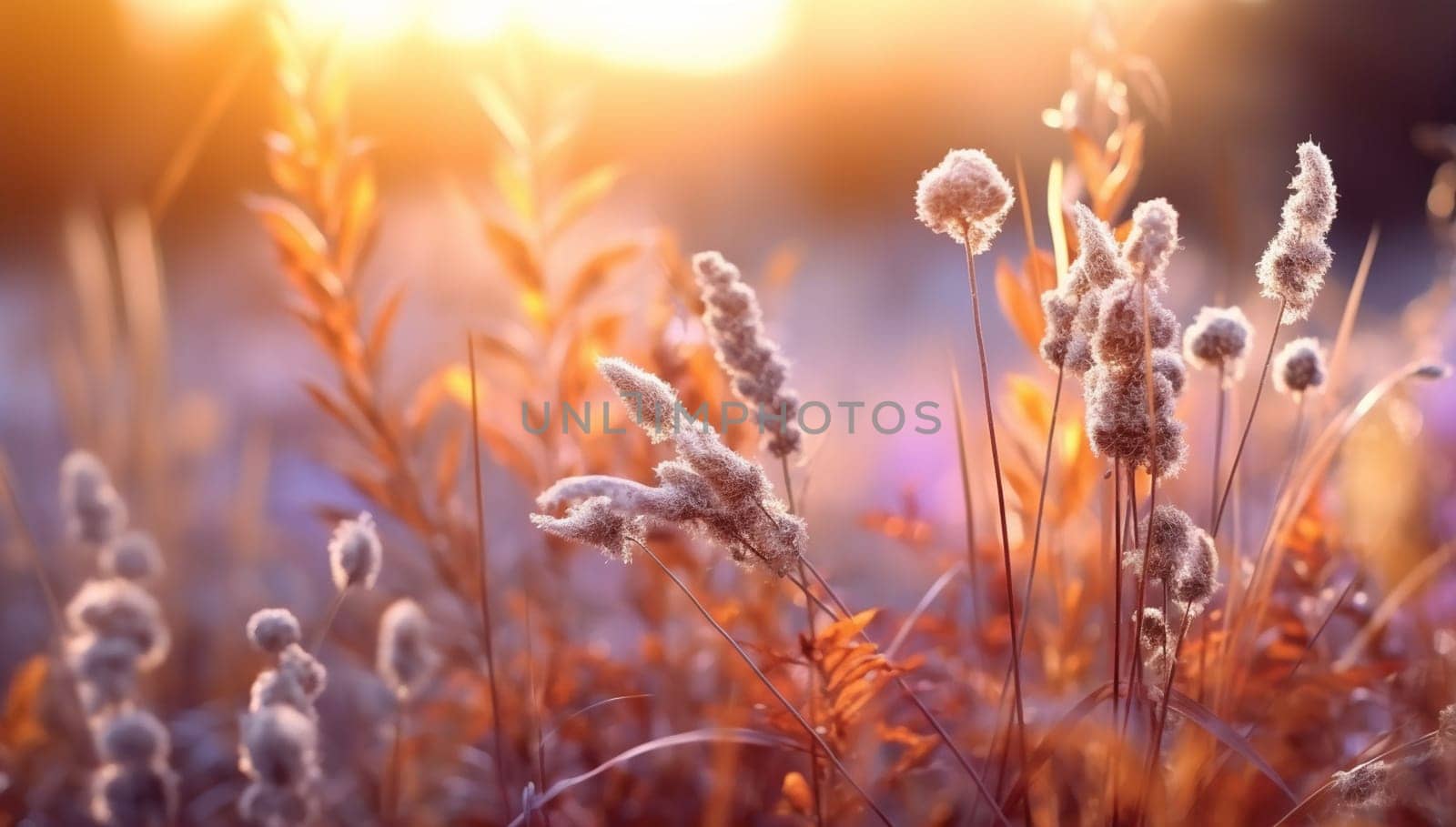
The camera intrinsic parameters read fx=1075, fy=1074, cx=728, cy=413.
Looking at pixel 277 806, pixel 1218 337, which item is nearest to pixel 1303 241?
pixel 1218 337

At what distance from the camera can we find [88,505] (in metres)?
0.83

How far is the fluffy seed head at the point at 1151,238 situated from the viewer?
18.5 inches

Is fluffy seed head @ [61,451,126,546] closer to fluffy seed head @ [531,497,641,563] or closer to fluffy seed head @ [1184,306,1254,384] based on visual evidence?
fluffy seed head @ [531,497,641,563]

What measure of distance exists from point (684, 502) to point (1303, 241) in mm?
327

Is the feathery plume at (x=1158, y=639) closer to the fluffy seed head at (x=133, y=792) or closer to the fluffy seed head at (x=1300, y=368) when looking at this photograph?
the fluffy seed head at (x=1300, y=368)

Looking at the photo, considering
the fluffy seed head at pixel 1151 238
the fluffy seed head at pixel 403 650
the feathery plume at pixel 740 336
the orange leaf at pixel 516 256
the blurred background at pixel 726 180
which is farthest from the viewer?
the blurred background at pixel 726 180

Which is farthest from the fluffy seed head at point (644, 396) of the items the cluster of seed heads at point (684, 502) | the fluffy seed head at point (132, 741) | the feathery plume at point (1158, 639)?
the fluffy seed head at point (132, 741)

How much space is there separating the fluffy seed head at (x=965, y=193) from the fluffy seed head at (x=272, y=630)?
411mm

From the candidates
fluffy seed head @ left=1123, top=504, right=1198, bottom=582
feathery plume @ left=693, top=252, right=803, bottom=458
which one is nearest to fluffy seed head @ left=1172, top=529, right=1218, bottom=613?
fluffy seed head @ left=1123, top=504, right=1198, bottom=582

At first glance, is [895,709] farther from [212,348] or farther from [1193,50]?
[1193,50]

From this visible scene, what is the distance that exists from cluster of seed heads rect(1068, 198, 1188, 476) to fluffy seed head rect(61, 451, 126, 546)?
29.1 inches

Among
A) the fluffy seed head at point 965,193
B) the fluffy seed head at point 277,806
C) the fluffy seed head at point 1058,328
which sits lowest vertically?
the fluffy seed head at point 277,806

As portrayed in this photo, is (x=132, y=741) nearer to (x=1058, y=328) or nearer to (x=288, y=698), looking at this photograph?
(x=288, y=698)

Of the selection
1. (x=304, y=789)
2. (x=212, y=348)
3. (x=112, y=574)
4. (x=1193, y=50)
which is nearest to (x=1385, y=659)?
(x=304, y=789)
